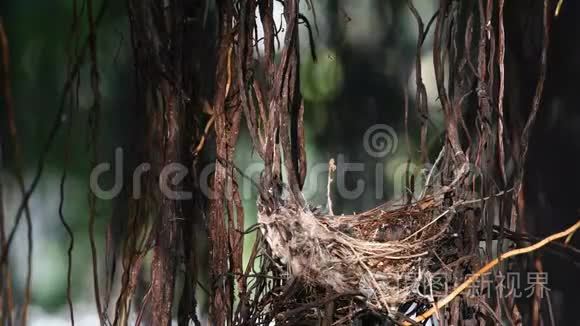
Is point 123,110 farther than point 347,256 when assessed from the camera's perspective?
Yes

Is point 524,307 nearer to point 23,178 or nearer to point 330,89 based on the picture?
point 330,89

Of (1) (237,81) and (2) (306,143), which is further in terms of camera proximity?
(2) (306,143)

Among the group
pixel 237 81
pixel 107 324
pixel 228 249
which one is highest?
pixel 237 81

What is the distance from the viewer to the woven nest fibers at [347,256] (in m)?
1.20

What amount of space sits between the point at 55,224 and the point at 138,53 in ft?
1.33

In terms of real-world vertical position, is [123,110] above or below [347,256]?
above

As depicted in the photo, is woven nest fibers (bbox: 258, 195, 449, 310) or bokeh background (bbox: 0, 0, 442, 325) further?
bokeh background (bbox: 0, 0, 442, 325)

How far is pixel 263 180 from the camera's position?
1.27m

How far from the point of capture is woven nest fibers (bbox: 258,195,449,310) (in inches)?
47.1

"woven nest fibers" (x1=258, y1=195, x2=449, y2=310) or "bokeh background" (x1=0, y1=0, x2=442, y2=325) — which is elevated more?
"bokeh background" (x1=0, y1=0, x2=442, y2=325)

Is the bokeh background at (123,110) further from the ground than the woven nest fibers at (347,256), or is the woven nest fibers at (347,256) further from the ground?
the bokeh background at (123,110)

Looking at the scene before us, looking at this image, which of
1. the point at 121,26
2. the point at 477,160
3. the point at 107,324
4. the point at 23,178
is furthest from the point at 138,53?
the point at 477,160

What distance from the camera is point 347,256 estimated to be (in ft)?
3.97

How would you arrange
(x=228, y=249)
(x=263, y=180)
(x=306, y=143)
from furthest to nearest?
(x=306, y=143) → (x=228, y=249) → (x=263, y=180)
